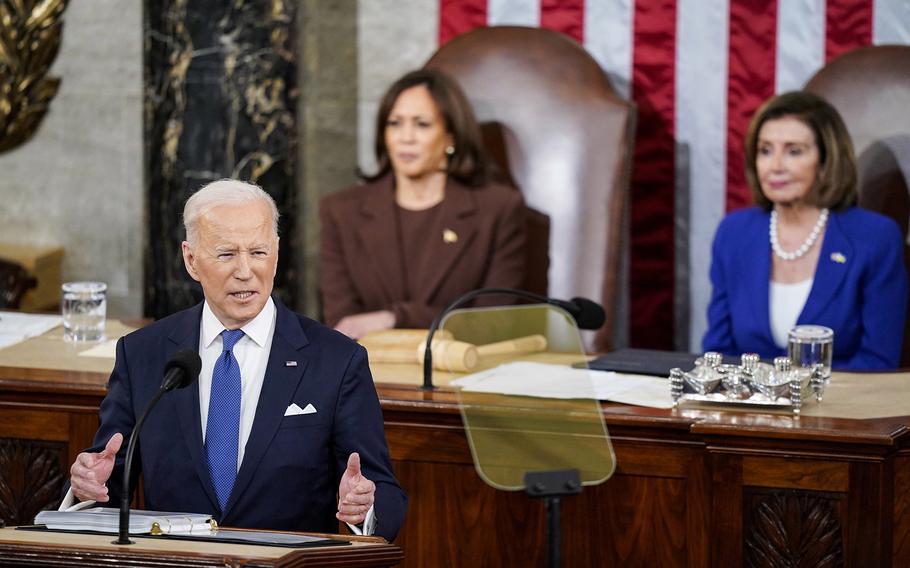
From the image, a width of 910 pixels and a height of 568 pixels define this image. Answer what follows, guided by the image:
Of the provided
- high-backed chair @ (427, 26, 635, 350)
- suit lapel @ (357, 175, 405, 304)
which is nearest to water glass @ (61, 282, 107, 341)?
suit lapel @ (357, 175, 405, 304)

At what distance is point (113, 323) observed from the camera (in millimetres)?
4637

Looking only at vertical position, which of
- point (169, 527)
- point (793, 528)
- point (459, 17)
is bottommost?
point (793, 528)

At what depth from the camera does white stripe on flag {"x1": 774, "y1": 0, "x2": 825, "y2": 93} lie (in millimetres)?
5719

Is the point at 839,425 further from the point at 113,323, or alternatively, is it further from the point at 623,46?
the point at 623,46

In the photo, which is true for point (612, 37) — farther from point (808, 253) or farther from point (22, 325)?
point (22, 325)

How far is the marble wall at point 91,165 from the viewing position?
648 centimetres

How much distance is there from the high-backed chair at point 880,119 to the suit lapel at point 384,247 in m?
1.63

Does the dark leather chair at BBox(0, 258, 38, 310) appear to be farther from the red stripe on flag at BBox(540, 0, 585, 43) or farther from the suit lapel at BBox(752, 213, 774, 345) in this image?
the suit lapel at BBox(752, 213, 774, 345)

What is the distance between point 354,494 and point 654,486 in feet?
3.43

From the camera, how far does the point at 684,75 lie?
19.3 ft

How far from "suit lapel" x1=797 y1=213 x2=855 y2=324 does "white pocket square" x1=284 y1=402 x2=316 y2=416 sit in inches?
91.6

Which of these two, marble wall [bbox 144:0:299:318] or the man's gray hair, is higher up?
marble wall [bbox 144:0:299:318]

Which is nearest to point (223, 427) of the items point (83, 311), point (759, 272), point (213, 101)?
point (83, 311)

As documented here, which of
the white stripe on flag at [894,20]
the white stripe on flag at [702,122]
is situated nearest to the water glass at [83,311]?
the white stripe on flag at [702,122]
